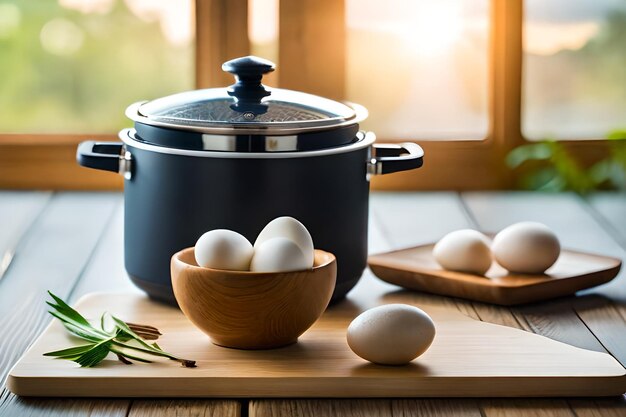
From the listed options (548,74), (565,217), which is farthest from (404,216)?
(548,74)

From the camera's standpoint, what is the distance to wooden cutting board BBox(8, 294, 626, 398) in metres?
1.09

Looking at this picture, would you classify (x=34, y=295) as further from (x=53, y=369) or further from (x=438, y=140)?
(x=438, y=140)

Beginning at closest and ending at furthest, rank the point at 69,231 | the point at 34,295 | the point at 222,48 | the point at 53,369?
the point at 53,369 < the point at 34,295 < the point at 69,231 < the point at 222,48

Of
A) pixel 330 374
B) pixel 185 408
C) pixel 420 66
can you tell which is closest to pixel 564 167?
pixel 420 66

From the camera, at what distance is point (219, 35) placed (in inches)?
92.0

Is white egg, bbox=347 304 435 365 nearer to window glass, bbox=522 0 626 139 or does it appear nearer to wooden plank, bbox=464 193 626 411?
wooden plank, bbox=464 193 626 411

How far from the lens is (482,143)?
94.2 inches

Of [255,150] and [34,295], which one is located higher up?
[255,150]

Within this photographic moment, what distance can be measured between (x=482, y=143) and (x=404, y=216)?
40 centimetres

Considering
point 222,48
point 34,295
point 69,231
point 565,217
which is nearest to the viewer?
point 34,295

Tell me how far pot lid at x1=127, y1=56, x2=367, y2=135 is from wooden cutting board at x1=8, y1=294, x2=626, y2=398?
276 millimetres

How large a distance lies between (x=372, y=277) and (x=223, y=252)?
523 millimetres

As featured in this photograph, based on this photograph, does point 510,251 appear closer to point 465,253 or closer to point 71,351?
point 465,253

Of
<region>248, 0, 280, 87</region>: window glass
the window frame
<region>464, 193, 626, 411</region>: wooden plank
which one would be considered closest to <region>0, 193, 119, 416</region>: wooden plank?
the window frame
